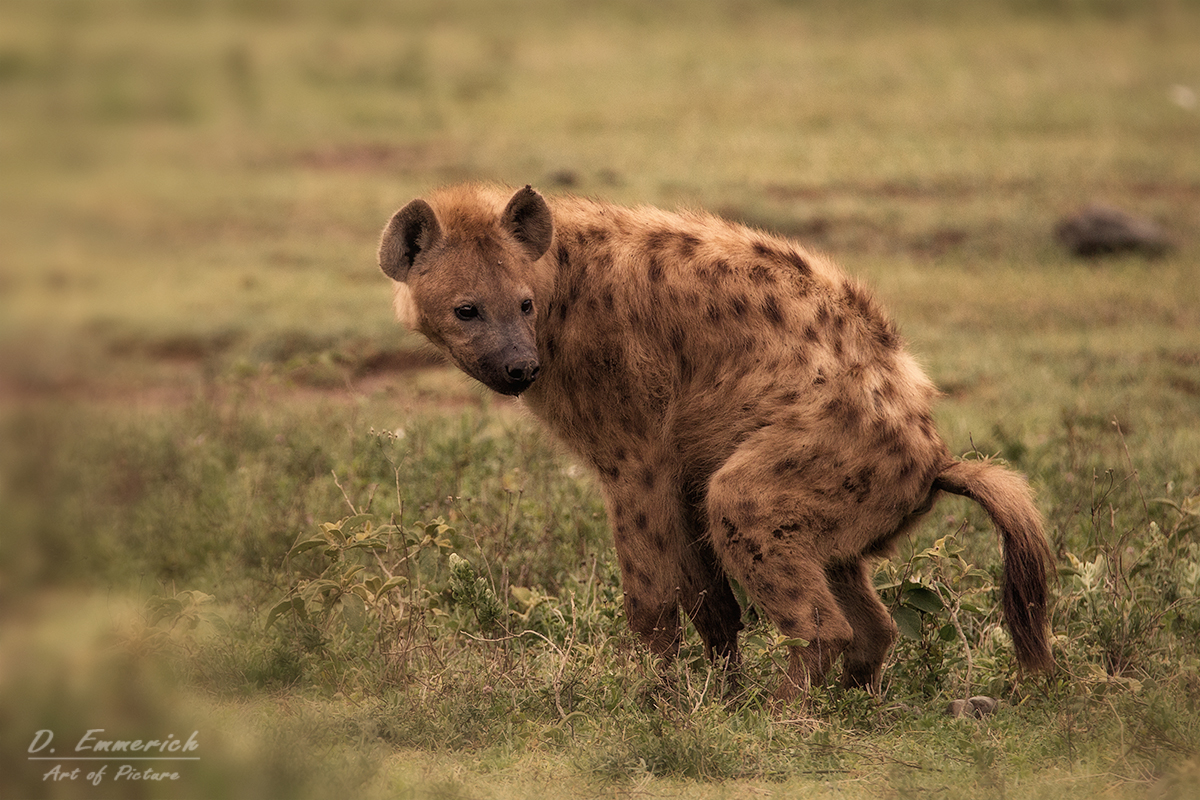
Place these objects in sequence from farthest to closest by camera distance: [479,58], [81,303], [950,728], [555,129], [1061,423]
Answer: [479,58] → [555,129] → [1061,423] → [950,728] → [81,303]

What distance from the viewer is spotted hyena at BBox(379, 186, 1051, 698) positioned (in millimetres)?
3408

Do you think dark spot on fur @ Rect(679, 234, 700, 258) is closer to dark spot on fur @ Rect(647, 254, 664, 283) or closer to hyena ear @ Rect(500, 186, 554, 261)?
dark spot on fur @ Rect(647, 254, 664, 283)

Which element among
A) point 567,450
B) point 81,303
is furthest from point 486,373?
point 81,303

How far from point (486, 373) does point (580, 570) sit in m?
1.26

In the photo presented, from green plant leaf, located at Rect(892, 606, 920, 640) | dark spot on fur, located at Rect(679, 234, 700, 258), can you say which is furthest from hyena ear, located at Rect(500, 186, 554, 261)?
green plant leaf, located at Rect(892, 606, 920, 640)

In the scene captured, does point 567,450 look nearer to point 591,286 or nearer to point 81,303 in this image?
point 591,286

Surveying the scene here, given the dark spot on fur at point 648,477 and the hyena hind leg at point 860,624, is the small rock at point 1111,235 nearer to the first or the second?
the hyena hind leg at point 860,624

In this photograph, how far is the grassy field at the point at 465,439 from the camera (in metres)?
1.45

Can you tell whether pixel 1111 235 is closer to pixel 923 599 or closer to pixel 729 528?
pixel 923 599

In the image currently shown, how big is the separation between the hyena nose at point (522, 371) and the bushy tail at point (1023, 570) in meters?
1.25

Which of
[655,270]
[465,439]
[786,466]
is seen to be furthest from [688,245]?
[465,439]

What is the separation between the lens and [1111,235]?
9648 mm

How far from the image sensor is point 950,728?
10.9 feet

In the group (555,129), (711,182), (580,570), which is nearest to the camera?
(580,570)
